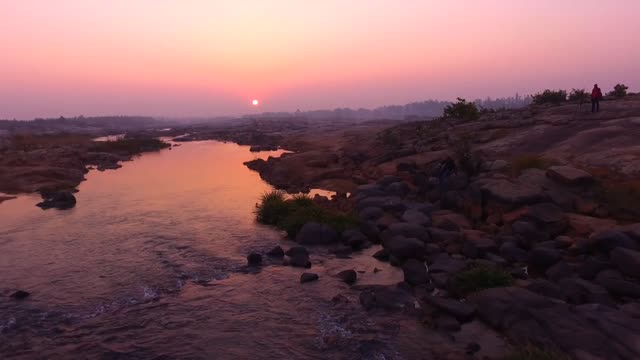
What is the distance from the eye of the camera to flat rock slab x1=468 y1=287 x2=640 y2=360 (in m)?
10.6

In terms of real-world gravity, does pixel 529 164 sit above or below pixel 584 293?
above

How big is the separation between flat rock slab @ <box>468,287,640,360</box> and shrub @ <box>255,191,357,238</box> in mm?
10408

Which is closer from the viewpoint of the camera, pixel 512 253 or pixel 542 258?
pixel 542 258

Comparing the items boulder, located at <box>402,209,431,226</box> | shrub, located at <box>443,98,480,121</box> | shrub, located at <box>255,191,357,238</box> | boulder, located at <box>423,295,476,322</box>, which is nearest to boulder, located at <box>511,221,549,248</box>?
boulder, located at <box>402,209,431,226</box>

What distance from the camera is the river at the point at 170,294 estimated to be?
12266mm

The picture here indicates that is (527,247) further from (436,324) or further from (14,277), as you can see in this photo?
(14,277)

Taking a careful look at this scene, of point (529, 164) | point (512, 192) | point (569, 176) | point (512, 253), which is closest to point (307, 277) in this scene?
point (512, 253)

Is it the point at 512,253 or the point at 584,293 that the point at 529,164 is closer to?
the point at 512,253

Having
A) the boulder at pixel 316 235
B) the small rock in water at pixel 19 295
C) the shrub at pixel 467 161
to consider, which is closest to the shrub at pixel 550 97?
the shrub at pixel 467 161

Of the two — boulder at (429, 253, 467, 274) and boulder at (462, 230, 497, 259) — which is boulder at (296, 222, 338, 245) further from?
boulder at (462, 230, 497, 259)

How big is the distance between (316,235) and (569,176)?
11.9 m

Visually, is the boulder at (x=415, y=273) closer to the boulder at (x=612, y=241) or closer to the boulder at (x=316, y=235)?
the boulder at (x=316, y=235)

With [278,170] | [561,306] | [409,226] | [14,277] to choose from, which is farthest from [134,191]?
[561,306]

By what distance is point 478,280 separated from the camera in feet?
48.0
